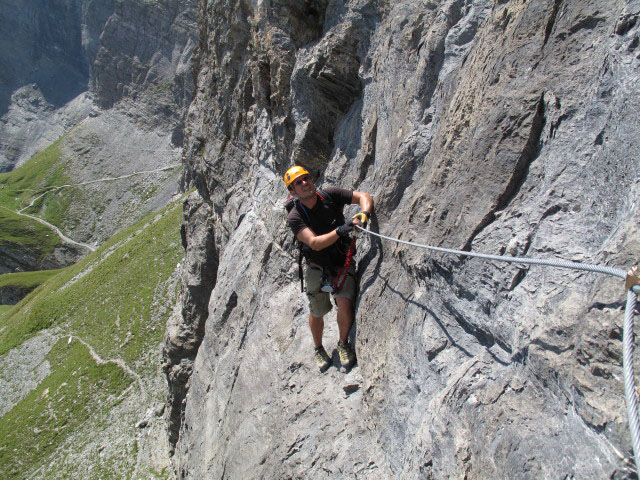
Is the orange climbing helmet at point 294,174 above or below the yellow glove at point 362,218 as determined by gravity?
above

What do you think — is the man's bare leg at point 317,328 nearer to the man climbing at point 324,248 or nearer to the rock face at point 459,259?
the man climbing at point 324,248

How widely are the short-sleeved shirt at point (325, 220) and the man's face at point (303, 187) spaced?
283 millimetres

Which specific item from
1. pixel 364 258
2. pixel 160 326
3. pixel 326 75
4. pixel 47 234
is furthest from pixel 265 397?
pixel 47 234

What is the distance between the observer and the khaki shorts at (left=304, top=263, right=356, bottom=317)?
8.54 metres

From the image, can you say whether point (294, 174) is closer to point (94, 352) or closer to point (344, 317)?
point (344, 317)

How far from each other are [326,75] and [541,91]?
873 cm

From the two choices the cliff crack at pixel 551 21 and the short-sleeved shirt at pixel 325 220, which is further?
the short-sleeved shirt at pixel 325 220

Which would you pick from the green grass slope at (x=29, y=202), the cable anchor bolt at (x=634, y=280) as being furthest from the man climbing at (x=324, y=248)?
the green grass slope at (x=29, y=202)

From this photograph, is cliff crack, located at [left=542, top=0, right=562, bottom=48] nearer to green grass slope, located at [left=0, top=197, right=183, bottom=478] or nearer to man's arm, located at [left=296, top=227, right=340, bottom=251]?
man's arm, located at [left=296, top=227, right=340, bottom=251]

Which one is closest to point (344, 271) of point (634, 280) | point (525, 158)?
point (525, 158)

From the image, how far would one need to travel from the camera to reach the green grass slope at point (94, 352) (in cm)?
2691

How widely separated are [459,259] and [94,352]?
37025mm

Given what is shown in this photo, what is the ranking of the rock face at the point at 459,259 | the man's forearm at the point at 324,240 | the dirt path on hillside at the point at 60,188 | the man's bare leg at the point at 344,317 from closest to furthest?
1. the rock face at the point at 459,259
2. the man's forearm at the point at 324,240
3. the man's bare leg at the point at 344,317
4. the dirt path on hillside at the point at 60,188

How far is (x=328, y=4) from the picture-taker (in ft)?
47.0
